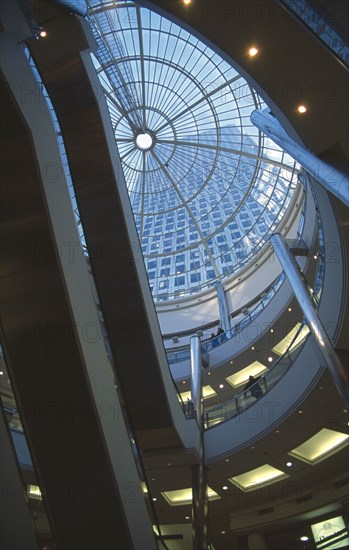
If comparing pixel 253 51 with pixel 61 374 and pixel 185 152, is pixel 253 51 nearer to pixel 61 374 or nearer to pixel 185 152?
pixel 61 374

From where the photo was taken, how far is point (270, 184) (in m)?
28.3

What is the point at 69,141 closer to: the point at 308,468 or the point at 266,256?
the point at 308,468

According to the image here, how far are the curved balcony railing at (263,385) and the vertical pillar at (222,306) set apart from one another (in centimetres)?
968

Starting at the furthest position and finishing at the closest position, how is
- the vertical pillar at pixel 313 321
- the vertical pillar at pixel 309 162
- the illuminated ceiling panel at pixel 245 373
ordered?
the illuminated ceiling panel at pixel 245 373, the vertical pillar at pixel 313 321, the vertical pillar at pixel 309 162

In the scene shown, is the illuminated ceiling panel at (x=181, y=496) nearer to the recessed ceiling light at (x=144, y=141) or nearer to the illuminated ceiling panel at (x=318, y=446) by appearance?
the illuminated ceiling panel at (x=318, y=446)

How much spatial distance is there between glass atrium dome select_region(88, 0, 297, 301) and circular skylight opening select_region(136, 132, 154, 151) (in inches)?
2.5

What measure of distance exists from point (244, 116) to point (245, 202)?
21.2ft

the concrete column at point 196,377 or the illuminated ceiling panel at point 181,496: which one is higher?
the concrete column at point 196,377

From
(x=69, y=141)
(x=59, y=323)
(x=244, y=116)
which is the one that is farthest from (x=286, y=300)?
(x=59, y=323)

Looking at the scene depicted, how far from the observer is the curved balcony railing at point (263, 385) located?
15.0m

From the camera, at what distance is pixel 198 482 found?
541 inches

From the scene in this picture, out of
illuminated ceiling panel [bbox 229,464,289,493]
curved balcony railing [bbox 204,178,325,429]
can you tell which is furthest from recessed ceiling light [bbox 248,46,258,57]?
illuminated ceiling panel [bbox 229,464,289,493]

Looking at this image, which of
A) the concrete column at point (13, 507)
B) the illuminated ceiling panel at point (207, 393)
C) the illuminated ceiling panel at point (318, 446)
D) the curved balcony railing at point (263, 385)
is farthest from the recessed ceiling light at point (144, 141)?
the concrete column at point (13, 507)

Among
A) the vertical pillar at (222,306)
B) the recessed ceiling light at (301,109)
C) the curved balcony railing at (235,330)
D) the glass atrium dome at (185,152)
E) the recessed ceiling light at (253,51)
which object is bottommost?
the recessed ceiling light at (301,109)
